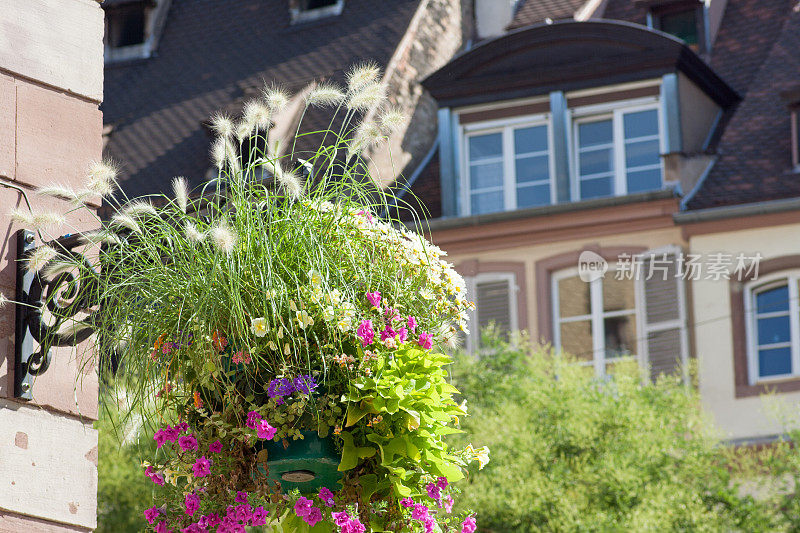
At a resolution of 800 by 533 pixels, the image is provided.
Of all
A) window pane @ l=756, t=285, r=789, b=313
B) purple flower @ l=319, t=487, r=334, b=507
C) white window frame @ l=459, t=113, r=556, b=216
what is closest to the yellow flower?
purple flower @ l=319, t=487, r=334, b=507

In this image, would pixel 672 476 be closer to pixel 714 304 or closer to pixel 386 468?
pixel 714 304

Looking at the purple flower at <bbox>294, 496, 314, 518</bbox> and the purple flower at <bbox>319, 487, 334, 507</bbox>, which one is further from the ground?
the purple flower at <bbox>319, 487, 334, 507</bbox>

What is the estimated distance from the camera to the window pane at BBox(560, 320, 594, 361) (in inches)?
731

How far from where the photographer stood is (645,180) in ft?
Result: 62.3

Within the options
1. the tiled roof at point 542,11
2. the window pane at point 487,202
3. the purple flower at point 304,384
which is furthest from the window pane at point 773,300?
the purple flower at point 304,384

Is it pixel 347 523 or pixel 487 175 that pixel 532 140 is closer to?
pixel 487 175

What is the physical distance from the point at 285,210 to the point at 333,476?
0.82m

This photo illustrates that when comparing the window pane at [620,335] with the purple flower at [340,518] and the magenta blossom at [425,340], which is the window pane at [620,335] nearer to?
the magenta blossom at [425,340]

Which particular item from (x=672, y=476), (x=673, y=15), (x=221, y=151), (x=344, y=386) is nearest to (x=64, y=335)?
(x=221, y=151)

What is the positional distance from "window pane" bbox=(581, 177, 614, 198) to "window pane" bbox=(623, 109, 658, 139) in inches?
25.6

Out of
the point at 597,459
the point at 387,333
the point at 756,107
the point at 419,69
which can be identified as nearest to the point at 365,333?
the point at 387,333

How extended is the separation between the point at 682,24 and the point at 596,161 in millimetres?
2978

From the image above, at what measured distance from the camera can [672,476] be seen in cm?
1504

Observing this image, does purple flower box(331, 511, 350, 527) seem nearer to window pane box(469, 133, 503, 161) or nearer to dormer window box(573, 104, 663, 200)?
dormer window box(573, 104, 663, 200)
